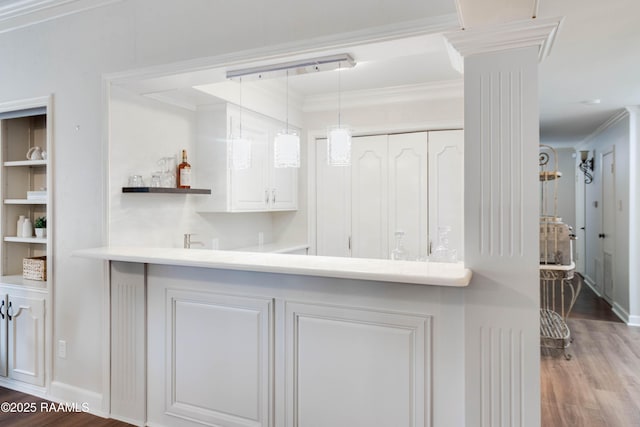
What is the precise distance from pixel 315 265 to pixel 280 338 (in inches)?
20.9

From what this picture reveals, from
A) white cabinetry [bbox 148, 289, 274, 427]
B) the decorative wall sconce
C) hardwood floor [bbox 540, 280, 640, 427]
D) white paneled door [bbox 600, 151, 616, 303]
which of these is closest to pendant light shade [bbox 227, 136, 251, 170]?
white cabinetry [bbox 148, 289, 274, 427]

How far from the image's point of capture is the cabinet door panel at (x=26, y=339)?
2967 millimetres

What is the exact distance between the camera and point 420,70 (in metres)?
3.59

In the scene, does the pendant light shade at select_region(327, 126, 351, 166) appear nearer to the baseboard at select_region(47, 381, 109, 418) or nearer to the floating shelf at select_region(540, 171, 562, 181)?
the baseboard at select_region(47, 381, 109, 418)

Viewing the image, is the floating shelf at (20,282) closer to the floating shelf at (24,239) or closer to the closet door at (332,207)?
the floating shelf at (24,239)

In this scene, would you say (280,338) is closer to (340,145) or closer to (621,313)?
(340,145)

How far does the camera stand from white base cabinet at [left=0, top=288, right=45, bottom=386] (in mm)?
2969

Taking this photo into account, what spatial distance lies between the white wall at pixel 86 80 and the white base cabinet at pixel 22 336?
184mm

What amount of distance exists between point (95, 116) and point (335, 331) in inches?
82.7

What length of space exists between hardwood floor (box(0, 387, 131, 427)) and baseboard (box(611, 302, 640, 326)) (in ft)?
17.5

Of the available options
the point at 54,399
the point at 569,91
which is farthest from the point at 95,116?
the point at 569,91

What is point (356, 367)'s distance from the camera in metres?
2.01

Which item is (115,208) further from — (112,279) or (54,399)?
(54,399)

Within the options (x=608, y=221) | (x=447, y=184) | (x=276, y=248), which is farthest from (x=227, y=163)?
(x=608, y=221)
